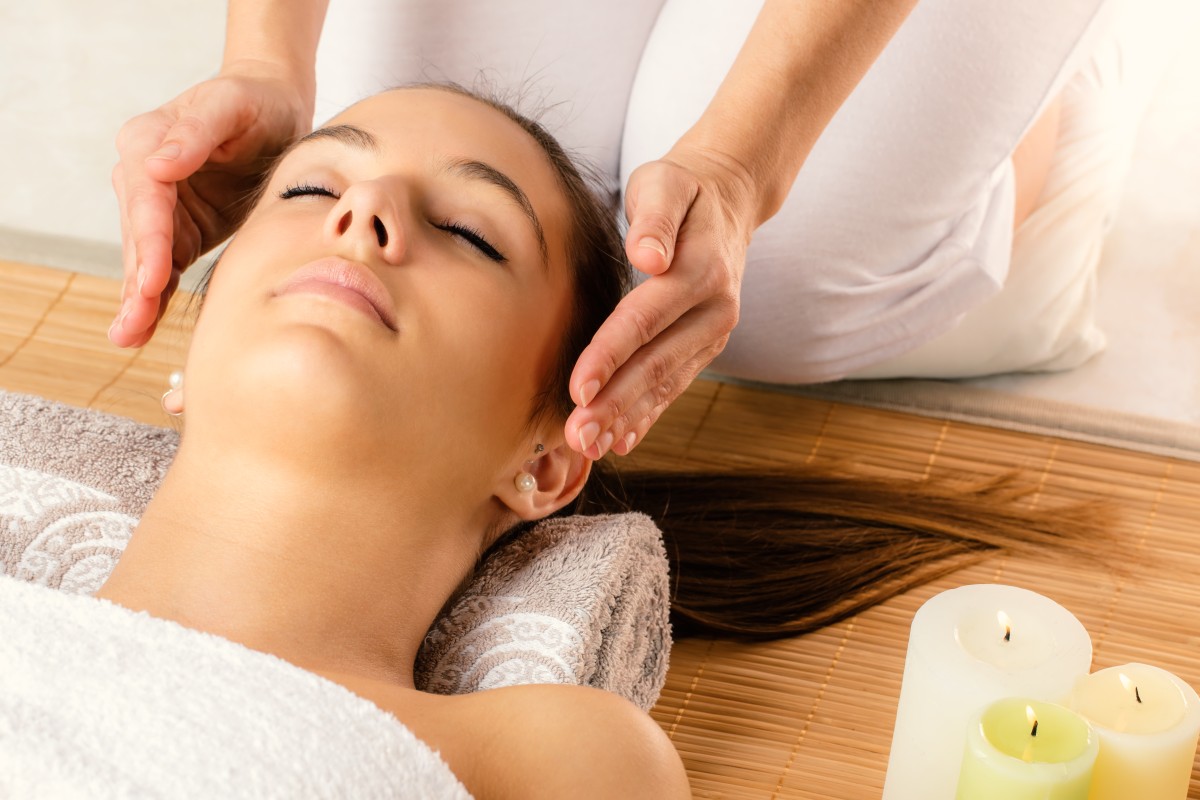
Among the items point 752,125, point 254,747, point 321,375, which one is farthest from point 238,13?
point 254,747

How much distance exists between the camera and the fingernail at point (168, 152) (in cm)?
132

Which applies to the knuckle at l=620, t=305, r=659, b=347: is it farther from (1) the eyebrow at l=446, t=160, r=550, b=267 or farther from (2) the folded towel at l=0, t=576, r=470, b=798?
(2) the folded towel at l=0, t=576, r=470, b=798

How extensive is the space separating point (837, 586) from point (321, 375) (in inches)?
28.3

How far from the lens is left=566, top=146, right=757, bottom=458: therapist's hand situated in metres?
1.12

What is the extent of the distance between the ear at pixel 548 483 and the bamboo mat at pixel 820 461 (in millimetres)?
267

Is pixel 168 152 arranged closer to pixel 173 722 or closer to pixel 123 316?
pixel 123 316

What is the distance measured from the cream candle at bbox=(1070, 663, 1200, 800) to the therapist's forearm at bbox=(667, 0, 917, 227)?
1.91 feet

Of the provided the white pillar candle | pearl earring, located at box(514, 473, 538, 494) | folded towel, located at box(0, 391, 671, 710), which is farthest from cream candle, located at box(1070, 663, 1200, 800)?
pearl earring, located at box(514, 473, 538, 494)

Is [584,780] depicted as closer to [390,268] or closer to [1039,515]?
[390,268]

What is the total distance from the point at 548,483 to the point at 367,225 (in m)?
0.33

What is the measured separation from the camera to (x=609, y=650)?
1229 mm

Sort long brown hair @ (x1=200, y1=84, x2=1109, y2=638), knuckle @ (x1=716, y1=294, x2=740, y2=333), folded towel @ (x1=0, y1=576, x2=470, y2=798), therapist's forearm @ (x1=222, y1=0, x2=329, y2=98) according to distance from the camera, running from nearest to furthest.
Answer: folded towel @ (x1=0, y1=576, x2=470, y2=798) → knuckle @ (x1=716, y1=294, x2=740, y2=333) → long brown hair @ (x1=200, y1=84, x2=1109, y2=638) → therapist's forearm @ (x1=222, y1=0, x2=329, y2=98)

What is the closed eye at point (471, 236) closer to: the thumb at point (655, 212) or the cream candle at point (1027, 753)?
the thumb at point (655, 212)

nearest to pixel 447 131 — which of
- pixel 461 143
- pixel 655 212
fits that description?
pixel 461 143
